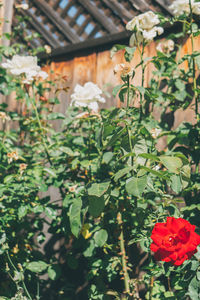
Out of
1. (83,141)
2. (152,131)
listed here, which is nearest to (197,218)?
(152,131)

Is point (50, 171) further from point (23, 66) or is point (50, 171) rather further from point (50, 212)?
point (23, 66)

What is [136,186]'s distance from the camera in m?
1.00

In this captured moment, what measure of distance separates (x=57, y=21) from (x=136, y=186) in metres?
2.14

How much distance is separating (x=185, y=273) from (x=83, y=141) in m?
0.88

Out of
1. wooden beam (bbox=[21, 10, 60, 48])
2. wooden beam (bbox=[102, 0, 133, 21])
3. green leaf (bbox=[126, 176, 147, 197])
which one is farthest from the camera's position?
wooden beam (bbox=[21, 10, 60, 48])

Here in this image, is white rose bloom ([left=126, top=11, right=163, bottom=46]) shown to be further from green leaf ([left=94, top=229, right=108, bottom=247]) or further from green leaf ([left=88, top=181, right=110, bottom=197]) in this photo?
green leaf ([left=94, top=229, right=108, bottom=247])

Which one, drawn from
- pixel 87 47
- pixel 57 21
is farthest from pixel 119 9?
pixel 57 21

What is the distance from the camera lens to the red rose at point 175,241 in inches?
40.0

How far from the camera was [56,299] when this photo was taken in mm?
2135

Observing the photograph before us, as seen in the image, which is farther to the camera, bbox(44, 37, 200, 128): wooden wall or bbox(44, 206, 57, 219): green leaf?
bbox(44, 37, 200, 128): wooden wall

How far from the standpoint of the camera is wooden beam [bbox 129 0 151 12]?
226 centimetres

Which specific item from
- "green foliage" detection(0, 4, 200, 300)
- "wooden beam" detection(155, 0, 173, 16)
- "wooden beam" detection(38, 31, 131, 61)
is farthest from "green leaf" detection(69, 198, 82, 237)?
"wooden beam" detection(155, 0, 173, 16)

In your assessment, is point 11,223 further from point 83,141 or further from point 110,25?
point 110,25

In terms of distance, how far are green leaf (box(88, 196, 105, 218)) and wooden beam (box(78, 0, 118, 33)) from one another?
5.35ft
